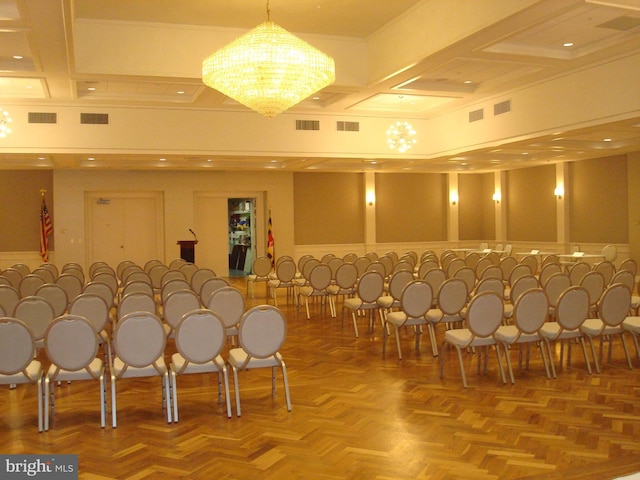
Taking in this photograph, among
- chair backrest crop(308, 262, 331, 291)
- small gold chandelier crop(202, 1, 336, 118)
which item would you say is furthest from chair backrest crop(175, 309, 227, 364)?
chair backrest crop(308, 262, 331, 291)

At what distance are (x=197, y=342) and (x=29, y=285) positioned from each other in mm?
4754

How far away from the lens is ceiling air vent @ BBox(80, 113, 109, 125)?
41.2ft

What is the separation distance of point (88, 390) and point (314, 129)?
8662mm

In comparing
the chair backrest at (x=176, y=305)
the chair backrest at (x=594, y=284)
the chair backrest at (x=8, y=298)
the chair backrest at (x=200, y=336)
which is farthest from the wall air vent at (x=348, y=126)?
the chair backrest at (x=200, y=336)

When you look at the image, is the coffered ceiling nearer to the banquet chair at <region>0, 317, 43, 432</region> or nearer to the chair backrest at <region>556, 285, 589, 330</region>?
the chair backrest at <region>556, 285, 589, 330</region>

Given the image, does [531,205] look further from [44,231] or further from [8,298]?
[8,298]

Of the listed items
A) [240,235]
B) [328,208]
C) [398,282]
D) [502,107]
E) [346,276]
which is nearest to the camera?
[398,282]

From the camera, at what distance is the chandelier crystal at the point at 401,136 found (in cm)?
1349

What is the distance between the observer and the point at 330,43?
402 inches

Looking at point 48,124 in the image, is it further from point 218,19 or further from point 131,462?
point 131,462

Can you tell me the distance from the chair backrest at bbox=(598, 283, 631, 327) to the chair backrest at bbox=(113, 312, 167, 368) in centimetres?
496

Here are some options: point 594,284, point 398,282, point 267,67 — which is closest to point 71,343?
point 267,67

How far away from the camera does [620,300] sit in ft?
24.0

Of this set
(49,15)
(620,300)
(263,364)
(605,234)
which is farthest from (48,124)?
(605,234)
